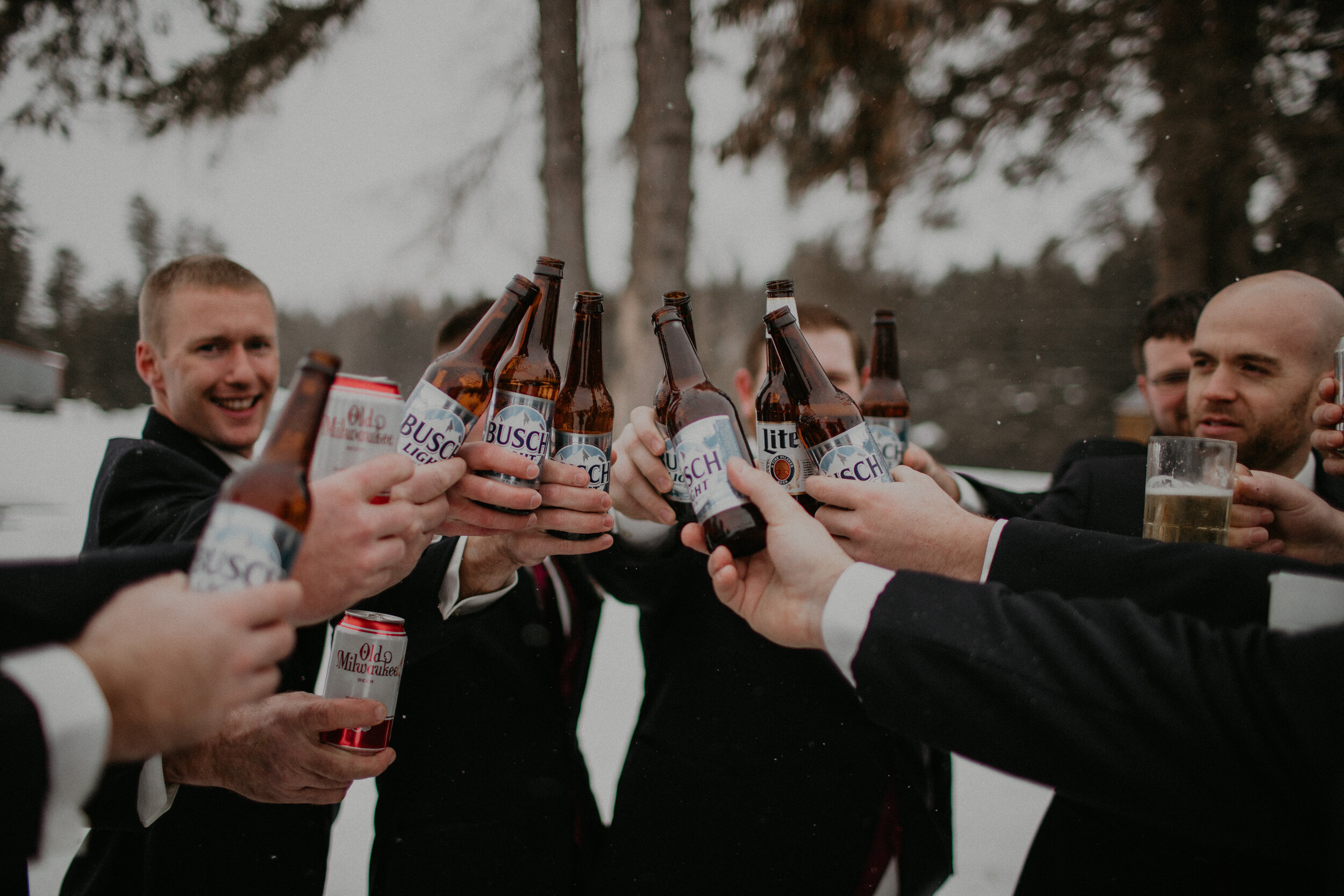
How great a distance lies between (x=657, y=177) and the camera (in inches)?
199

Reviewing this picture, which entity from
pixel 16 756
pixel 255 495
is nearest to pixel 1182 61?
pixel 255 495

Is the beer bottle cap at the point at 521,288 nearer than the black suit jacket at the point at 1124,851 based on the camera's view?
No

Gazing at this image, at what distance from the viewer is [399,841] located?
7.25ft

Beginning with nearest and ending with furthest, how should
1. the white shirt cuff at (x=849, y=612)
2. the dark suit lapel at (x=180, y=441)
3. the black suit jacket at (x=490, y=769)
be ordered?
the white shirt cuff at (x=849, y=612) → the black suit jacket at (x=490, y=769) → the dark suit lapel at (x=180, y=441)

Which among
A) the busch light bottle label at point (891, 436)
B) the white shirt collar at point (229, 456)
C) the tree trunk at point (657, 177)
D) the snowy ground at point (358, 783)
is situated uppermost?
the tree trunk at point (657, 177)

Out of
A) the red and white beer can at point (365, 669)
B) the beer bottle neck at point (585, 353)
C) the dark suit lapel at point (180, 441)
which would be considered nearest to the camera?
the red and white beer can at point (365, 669)

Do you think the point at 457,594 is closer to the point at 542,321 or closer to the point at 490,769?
the point at 490,769

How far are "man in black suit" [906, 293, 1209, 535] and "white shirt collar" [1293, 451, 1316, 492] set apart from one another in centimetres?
43

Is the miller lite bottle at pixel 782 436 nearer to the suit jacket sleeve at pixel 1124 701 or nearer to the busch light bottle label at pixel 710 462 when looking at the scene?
the busch light bottle label at pixel 710 462

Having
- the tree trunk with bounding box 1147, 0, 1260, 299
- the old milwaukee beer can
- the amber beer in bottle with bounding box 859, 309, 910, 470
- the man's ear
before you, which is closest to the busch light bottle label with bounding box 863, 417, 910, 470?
the amber beer in bottle with bounding box 859, 309, 910, 470

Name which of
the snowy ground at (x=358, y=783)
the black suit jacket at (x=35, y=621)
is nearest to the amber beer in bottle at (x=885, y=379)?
the snowy ground at (x=358, y=783)

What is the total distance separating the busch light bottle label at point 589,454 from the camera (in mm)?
1759

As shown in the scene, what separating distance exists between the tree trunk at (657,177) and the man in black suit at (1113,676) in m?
3.62

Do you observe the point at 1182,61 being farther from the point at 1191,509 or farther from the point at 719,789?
the point at 719,789
